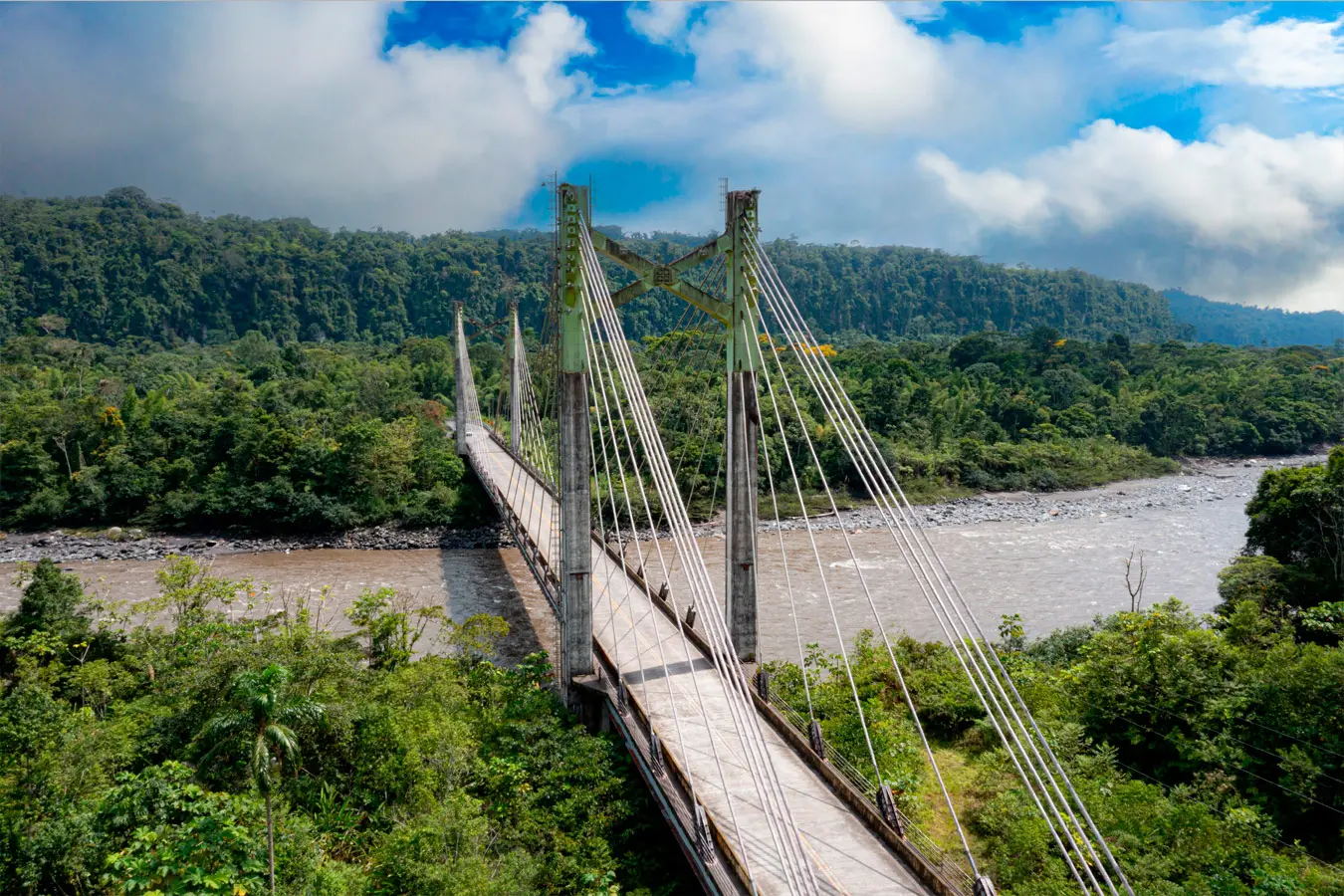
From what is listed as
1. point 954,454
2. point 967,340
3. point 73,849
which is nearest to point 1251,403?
point 967,340

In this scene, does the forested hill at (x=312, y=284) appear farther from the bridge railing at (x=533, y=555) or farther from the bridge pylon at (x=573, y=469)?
the bridge pylon at (x=573, y=469)

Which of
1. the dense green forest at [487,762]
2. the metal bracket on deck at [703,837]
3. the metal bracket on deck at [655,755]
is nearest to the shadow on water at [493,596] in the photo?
the dense green forest at [487,762]

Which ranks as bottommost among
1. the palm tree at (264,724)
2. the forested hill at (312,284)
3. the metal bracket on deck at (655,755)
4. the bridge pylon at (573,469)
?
the metal bracket on deck at (655,755)

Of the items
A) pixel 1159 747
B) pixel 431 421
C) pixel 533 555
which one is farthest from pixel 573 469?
pixel 431 421

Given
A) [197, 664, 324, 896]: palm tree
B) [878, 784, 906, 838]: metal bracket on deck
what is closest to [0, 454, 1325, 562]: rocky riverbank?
[878, 784, 906, 838]: metal bracket on deck

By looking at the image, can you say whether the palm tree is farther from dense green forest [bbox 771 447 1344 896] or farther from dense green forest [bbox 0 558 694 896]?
dense green forest [bbox 771 447 1344 896]

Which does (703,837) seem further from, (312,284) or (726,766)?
(312,284)

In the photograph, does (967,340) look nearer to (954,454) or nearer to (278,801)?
(954,454)
